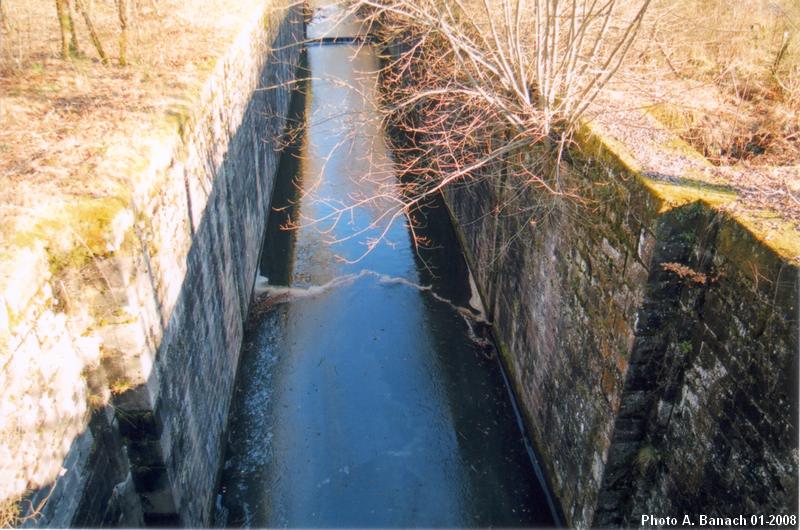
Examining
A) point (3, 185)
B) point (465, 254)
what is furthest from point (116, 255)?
point (465, 254)

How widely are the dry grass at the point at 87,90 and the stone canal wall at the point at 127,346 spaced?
36cm

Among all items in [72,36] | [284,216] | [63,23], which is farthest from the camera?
[284,216]

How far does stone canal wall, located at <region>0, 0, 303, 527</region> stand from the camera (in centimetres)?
407

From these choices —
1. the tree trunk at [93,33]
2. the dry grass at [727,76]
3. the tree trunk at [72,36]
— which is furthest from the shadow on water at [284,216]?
the dry grass at [727,76]

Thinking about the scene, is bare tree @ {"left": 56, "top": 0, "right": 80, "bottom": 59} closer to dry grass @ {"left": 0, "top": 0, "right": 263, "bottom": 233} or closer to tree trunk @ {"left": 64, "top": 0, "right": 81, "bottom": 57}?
tree trunk @ {"left": 64, "top": 0, "right": 81, "bottom": 57}

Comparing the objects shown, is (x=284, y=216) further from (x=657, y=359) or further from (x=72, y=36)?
(x=657, y=359)

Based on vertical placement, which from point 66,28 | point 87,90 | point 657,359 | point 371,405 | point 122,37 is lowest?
point 371,405

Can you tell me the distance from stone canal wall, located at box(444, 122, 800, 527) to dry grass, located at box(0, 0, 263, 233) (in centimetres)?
441

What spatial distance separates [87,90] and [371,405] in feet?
19.2

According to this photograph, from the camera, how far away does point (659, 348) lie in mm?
5297

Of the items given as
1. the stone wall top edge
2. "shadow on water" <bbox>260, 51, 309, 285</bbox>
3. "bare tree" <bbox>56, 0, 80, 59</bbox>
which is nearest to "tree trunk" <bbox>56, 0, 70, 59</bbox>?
"bare tree" <bbox>56, 0, 80, 59</bbox>

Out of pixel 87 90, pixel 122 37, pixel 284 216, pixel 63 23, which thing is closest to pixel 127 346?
pixel 87 90

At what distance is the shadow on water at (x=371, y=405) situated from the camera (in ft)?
25.2

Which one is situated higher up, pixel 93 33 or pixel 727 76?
pixel 93 33
